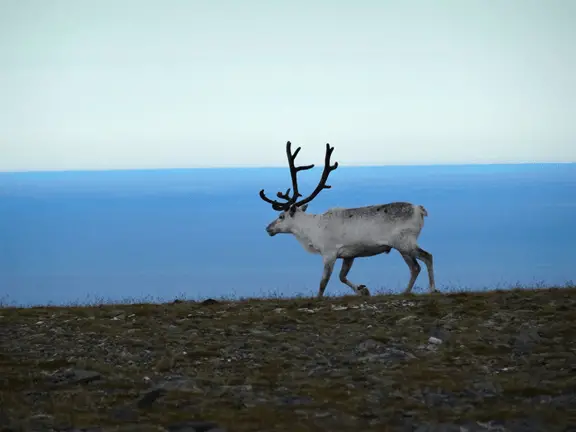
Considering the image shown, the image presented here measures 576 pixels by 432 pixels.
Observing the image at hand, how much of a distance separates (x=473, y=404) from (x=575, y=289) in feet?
23.2

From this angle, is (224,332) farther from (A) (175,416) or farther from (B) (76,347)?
(A) (175,416)

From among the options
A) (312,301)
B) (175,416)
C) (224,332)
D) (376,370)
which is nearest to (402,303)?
(312,301)

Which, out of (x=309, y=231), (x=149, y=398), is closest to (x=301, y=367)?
(x=149, y=398)

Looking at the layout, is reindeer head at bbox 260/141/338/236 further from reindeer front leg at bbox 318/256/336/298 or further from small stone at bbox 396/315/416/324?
small stone at bbox 396/315/416/324

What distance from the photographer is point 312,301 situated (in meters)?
14.0

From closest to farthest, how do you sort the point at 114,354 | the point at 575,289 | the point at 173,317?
the point at 114,354, the point at 173,317, the point at 575,289

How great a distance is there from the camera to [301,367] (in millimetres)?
9211

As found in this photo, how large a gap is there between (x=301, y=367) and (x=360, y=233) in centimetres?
733

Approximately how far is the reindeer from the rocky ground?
8.46 ft

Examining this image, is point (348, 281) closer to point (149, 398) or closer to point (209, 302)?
point (209, 302)

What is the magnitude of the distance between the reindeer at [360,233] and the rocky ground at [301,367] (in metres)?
2.58

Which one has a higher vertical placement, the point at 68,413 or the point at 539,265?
the point at 68,413

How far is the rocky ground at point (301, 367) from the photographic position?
24.2 feet

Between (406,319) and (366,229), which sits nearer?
(406,319)
